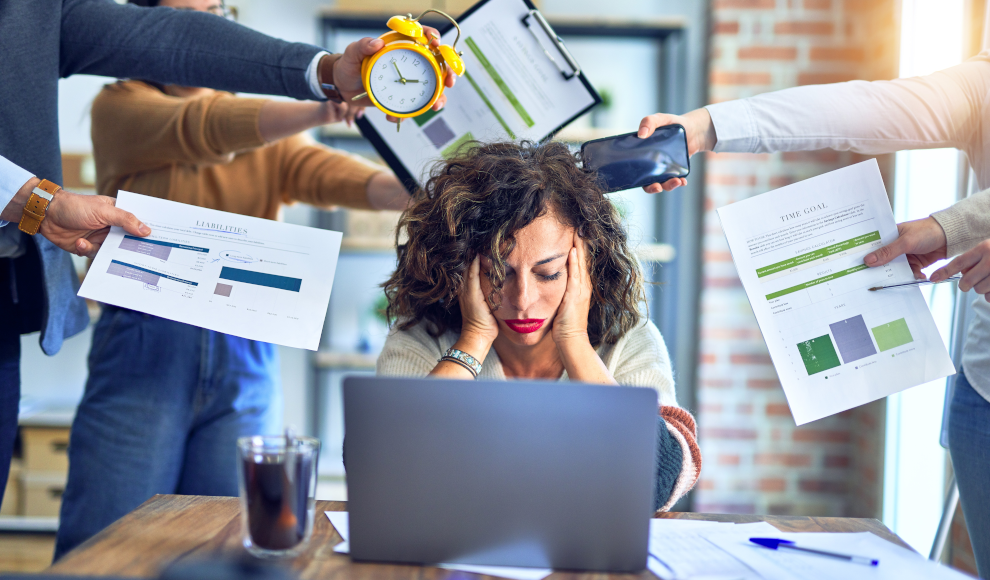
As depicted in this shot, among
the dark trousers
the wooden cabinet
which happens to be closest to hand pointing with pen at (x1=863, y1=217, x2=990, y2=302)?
the dark trousers

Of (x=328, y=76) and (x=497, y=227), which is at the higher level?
(x=328, y=76)

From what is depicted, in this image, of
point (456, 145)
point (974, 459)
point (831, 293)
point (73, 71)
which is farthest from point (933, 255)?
point (73, 71)

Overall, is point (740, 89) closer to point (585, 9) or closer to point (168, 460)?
point (585, 9)

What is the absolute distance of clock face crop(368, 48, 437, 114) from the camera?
1.28 m

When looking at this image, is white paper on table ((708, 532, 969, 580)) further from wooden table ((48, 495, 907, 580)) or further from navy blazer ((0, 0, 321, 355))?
navy blazer ((0, 0, 321, 355))

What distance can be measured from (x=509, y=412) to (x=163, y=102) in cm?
122

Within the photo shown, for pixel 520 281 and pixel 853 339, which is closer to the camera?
pixel 853 339

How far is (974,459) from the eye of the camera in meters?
1.20

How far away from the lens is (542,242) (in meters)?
1.29

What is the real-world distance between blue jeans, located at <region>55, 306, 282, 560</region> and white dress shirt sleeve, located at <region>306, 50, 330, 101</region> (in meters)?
0.57

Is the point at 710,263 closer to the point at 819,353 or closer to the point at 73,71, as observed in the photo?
the point at 819,353

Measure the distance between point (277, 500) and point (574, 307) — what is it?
0.68m

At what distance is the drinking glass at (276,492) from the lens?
78 centimetres

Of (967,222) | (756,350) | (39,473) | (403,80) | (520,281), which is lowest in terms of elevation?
(39,473)
